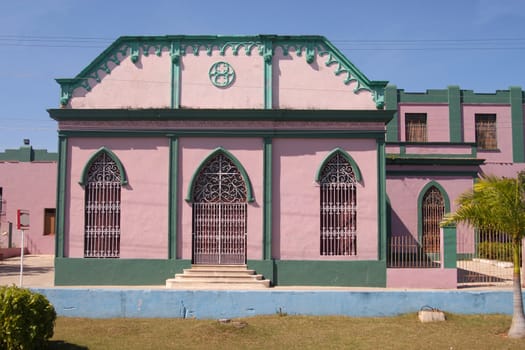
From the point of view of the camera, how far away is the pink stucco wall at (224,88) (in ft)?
47.4

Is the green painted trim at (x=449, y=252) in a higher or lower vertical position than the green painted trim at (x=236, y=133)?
lower

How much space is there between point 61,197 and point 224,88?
5.25 metres

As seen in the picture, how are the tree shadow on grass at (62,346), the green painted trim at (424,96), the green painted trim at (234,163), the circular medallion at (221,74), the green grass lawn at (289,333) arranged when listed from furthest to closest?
the green painted trim at (424,96)
the circular medallion at (221,74)
the green painted trim at (234,163)
the green grass lawn at (289,333)
the tree shadow on grass at (62,346)

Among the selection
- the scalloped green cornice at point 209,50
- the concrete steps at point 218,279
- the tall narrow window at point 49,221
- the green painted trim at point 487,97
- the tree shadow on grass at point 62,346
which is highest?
the green painted trim at point 487,97

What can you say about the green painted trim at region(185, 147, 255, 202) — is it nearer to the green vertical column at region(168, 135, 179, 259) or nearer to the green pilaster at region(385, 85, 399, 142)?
the green vertical column at region(168, 135, 179, 259)

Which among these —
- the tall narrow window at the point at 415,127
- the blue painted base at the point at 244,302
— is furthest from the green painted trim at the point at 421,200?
the blue painted base at the point at 244,302

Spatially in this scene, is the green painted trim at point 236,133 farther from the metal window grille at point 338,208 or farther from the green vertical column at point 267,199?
the metal window grille at point 338,208

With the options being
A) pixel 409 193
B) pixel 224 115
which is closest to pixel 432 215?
pixel 409 193

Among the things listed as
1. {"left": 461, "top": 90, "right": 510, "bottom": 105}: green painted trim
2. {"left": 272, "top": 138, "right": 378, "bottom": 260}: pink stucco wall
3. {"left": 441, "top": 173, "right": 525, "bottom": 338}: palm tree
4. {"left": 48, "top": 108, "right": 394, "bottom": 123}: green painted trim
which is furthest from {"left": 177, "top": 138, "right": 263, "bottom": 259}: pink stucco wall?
{"left": 461, "top": 90, "right": 510, "bottom": 105}: green painted trim

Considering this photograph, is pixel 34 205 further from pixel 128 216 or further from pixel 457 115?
pixel 457 115

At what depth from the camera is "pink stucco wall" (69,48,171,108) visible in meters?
14.5

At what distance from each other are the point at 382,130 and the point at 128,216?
7.13 m

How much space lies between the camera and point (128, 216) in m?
14.1

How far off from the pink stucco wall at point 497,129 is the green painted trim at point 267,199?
1365 cm
